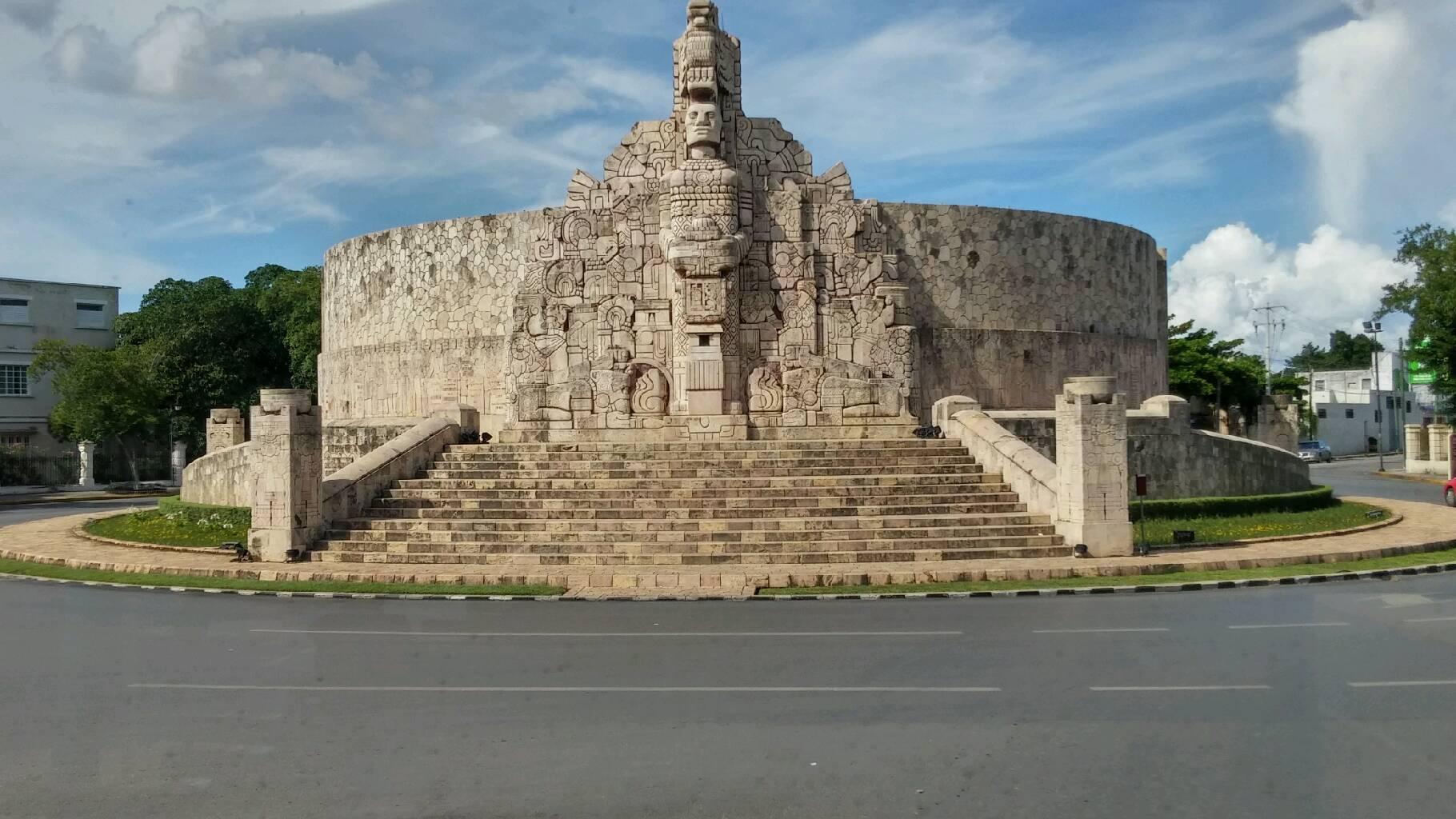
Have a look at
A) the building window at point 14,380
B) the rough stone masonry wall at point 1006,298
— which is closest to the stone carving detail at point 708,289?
the rough stone masonry wall at point 1006,298

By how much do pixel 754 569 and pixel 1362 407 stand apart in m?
68.7

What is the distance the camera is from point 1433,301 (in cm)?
3906

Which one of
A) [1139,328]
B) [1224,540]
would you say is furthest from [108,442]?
[1224,540]

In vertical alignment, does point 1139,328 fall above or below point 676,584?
above

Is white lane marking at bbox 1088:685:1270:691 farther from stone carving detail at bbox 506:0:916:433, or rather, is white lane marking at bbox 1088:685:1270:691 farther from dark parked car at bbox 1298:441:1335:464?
dark parked car at bbox 1298:441:1335:464

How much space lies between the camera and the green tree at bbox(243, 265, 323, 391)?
43.6 m

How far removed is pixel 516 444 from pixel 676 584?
25.7 ft

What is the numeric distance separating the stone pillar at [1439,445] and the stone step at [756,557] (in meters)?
32.3

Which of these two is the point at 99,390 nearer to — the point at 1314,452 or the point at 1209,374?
the point at 1209,374

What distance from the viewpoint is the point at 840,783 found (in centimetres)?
598

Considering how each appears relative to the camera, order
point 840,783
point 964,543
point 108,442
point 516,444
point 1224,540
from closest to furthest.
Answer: point 840,783 < point 964,543 < point 1224,540 < point 516,444 < point 108,442

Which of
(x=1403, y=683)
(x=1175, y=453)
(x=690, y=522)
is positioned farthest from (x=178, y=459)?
(x=1403, y=683)

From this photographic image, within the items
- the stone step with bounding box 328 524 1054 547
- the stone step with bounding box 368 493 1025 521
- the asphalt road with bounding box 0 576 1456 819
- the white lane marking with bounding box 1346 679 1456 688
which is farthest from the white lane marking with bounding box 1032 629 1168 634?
the stone step with bounding box 368 493 1025 521

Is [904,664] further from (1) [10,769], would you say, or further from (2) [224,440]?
(2) [224,440]
